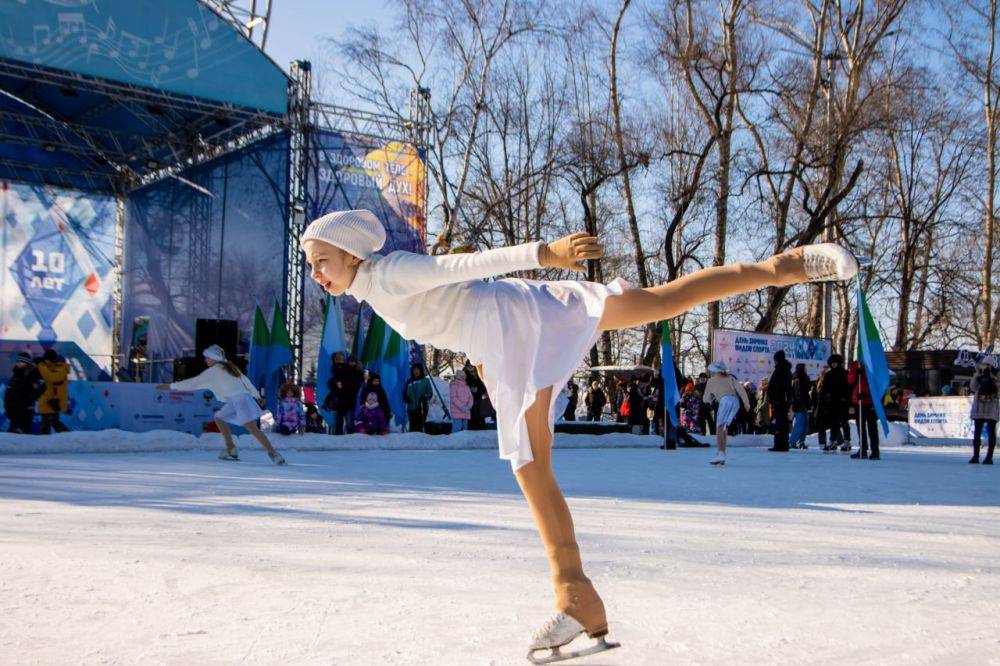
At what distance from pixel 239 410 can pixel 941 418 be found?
15529 millimetres

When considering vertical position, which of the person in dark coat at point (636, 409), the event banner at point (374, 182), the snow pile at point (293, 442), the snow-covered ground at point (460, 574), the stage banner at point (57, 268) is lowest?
the snow pile at point (293, 442)

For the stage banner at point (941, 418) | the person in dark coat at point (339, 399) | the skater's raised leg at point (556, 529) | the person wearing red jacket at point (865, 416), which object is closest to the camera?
the skater's raised leg at point (556, 529)

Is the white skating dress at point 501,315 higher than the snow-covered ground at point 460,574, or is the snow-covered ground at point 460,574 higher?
the white skating dress at point 501,315

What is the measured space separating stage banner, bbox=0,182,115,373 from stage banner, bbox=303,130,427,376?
180 inches

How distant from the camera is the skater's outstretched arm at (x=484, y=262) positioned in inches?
102

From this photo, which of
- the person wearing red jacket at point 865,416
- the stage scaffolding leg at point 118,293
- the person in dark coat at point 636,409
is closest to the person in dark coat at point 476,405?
the person in dark coat at point 636,409

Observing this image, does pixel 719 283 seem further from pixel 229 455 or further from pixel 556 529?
pixel 229 455

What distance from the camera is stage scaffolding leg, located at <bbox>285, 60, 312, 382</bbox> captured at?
62.5 ft

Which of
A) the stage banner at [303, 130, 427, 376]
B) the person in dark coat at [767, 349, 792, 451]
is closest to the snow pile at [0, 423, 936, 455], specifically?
the person in dark coat at [767, 349, 792, 451]

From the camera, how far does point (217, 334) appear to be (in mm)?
18328

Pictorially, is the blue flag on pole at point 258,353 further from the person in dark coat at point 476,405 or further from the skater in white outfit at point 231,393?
the skater in white outfit at point 231,393

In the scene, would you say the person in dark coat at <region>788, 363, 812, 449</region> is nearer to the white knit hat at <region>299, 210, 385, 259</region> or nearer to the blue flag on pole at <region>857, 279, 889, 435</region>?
the blue flag on pole at <region>857, 279, 889, 435</region>

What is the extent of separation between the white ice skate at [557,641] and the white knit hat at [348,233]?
1284 mm

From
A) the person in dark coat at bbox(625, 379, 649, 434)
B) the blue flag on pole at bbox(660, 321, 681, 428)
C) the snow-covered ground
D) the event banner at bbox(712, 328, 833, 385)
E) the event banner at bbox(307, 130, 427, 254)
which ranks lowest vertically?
the snow-covered ground
